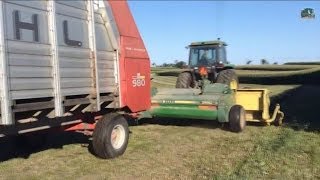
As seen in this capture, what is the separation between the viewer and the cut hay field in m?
6.99

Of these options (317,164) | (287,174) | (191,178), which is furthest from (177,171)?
(317,164)

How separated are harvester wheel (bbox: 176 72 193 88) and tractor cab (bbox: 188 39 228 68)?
0.93 metres

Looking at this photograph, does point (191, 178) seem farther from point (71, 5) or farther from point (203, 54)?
point (203, 54)

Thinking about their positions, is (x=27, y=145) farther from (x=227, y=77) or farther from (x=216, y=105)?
(x=227, y=77)

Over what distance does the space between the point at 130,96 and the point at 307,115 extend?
24.9 ft

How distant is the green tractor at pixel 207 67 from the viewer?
46.4 ft

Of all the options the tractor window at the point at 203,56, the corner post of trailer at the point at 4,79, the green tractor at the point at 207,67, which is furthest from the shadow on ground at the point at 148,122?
the tractor window at the point at 203,56

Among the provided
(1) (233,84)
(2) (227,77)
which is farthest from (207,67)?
(1) (233,84)

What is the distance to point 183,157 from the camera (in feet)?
26.7

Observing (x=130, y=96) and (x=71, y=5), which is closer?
(x=71, y=5)

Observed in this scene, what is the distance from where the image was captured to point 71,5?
715 centimetres

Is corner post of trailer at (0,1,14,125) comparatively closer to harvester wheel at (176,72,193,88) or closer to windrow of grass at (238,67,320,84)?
harvester wheel at (176,72,193,88)

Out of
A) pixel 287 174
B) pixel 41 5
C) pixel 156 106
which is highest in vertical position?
pixel 41 5

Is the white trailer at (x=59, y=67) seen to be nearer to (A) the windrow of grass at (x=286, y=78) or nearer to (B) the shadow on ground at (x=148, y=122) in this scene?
(B) the shadow on ground at (x=148, y=122)
